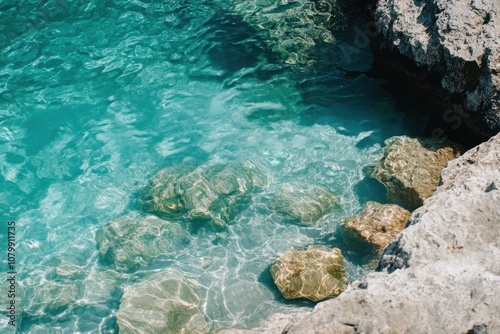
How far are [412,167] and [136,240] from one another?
390cm

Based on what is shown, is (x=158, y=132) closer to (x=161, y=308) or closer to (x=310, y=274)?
(x=161, y=308)

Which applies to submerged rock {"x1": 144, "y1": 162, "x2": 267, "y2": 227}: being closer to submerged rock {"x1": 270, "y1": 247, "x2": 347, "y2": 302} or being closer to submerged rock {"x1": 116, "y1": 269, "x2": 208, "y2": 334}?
submerged rock {"x1": 116, "y1": 269, "x2": 208, "y2": 334}

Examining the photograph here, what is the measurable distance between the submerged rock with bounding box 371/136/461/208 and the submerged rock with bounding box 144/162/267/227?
182 centimetres

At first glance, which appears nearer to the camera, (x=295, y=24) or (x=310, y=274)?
(x=310, y=274)

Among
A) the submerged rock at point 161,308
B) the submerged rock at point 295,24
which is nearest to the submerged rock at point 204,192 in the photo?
the submerged rock at point 161,308

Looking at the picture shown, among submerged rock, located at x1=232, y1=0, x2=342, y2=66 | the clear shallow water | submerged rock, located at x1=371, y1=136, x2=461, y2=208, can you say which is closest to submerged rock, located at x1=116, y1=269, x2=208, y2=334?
the clear shallow water

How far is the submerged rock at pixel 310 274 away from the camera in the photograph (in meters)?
5.79

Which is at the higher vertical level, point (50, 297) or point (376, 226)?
point (376, 226)

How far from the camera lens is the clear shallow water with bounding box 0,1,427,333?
6441 mm

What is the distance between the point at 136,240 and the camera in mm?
6832

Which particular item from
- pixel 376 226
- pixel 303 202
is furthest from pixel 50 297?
pixel 376 226

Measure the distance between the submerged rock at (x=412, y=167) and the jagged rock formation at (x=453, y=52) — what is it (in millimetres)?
558

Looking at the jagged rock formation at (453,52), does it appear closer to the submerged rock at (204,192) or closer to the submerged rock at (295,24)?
the submerged rock at (295,24)

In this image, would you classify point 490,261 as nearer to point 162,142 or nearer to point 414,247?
point 414,247
